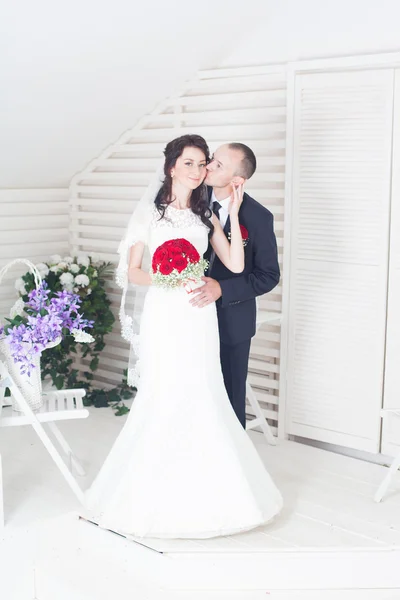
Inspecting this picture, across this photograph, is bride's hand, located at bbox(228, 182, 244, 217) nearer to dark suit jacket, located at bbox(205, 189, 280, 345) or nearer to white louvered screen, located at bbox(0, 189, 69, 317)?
dark suit jacket, located at bbox(205, 189, 280, 345)

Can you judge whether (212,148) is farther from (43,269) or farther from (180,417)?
(180,417)

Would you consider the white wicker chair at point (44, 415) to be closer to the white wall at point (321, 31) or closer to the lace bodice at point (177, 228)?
the lace bodice at point (177, 228)

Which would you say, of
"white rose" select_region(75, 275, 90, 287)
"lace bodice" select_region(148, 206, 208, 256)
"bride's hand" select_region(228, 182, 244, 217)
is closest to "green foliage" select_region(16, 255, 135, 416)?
"white rose" select_region(75, 275, 90, 287)

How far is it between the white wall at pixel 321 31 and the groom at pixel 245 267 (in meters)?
1.04

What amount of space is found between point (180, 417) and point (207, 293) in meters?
0.52

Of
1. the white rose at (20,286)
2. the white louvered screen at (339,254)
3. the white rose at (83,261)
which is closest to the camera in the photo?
the white louvered screen at (339,254)

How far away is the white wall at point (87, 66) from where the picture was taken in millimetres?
3506

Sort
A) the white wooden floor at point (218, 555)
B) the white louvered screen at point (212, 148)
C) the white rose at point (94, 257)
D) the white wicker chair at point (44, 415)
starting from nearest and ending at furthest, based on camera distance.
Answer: the white wooden floor at point (218, 555) < the white wicker chair at point (44, 415) < the white louvered screen at point (212, 148) < the white rose at point (94, 257)

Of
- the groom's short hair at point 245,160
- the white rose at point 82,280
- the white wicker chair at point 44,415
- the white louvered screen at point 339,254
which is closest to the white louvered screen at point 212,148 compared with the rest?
the white louvered screen at point 339,254

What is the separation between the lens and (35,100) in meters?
4.01

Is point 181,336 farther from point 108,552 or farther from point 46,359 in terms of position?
point 46,359

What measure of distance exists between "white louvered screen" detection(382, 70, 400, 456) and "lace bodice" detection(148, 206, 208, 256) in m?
1.11

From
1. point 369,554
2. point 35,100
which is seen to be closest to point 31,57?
point 35,100

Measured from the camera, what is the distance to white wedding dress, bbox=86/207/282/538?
3.13 m
